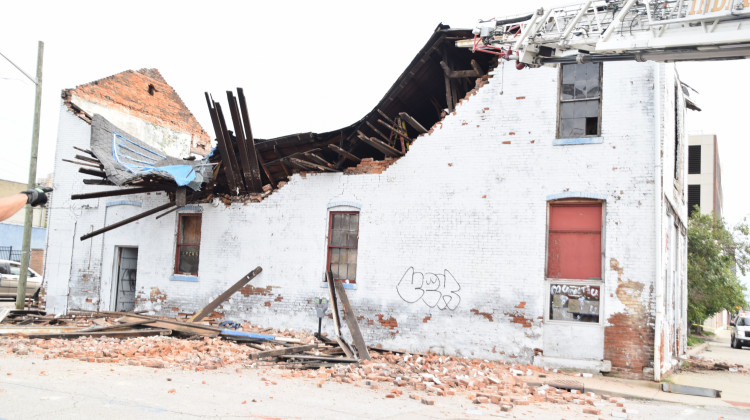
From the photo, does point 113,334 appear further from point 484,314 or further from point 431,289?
point 484,314

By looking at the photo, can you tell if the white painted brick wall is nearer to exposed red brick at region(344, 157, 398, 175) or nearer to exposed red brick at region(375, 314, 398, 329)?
exposed red brick at region(375, 314, 398, 329)

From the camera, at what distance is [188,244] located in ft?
52.8

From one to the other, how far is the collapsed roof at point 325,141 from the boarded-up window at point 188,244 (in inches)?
21.7

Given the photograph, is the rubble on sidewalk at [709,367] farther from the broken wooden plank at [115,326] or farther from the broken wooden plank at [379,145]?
the broken wooden plank at [115,326]

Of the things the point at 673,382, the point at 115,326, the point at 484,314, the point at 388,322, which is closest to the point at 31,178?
the point at 115,326

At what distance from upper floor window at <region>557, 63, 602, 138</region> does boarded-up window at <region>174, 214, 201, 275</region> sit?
9.67 m

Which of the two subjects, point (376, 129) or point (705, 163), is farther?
point (705, 163)

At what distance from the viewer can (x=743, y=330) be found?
24.2 metres

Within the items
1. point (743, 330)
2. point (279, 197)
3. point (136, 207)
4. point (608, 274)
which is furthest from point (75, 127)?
point (743, 330)

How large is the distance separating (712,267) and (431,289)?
13.9 m

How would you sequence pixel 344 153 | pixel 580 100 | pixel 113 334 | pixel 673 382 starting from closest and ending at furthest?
pixel 673 382 < pixel 580 100 < pixel 113 334 < pixel 344 153

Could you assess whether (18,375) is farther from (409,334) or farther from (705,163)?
(705,163)

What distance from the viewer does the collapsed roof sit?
1338cm

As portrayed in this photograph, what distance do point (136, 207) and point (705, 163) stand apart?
43.8 m
